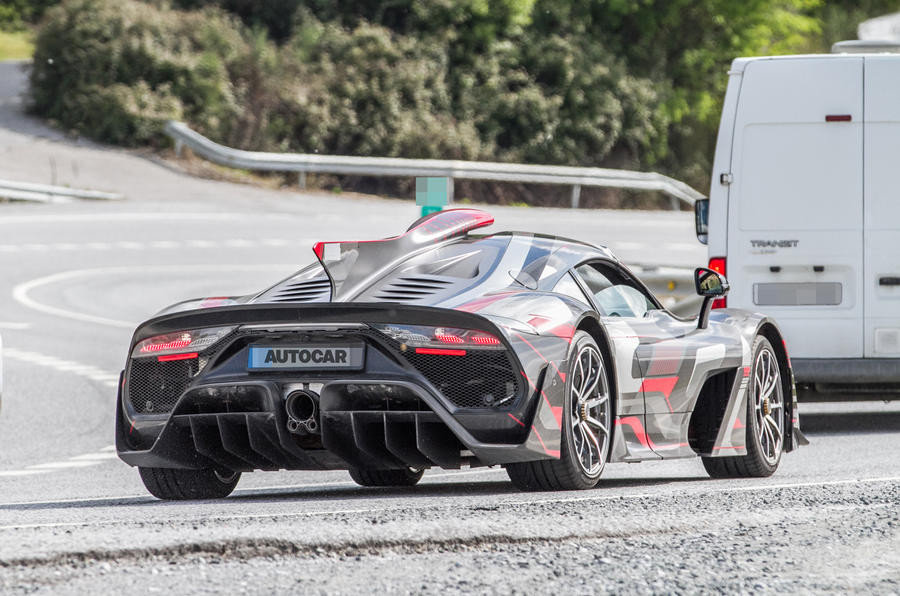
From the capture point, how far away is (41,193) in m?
27.3

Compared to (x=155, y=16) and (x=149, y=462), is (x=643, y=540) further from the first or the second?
(x=155, y=16)

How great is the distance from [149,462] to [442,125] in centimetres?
3043

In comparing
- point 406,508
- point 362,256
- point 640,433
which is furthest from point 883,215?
point 406,508

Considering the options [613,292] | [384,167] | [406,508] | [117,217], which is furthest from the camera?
[384,167]

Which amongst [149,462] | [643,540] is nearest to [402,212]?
[149,462]

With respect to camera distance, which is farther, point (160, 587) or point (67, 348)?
point (67, 348)

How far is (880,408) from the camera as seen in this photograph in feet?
46.9

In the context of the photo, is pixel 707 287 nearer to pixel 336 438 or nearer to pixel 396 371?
pixel 396 371

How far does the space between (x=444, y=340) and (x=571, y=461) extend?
77cm

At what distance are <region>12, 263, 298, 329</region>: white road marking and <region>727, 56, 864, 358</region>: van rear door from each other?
912cm

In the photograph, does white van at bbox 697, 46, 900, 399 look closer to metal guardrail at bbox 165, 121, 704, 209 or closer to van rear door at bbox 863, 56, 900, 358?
van rear door at bbox 863, 56, 900, 358

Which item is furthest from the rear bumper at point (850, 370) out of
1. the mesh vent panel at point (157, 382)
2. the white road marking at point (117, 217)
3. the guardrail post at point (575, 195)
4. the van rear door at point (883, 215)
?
the guardrail post at point (575, 195)

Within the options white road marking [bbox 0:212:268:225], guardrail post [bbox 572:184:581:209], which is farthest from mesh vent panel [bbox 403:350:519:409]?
guardrail post [bbox 572:184:581:209]

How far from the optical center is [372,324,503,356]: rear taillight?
660 centimetres
